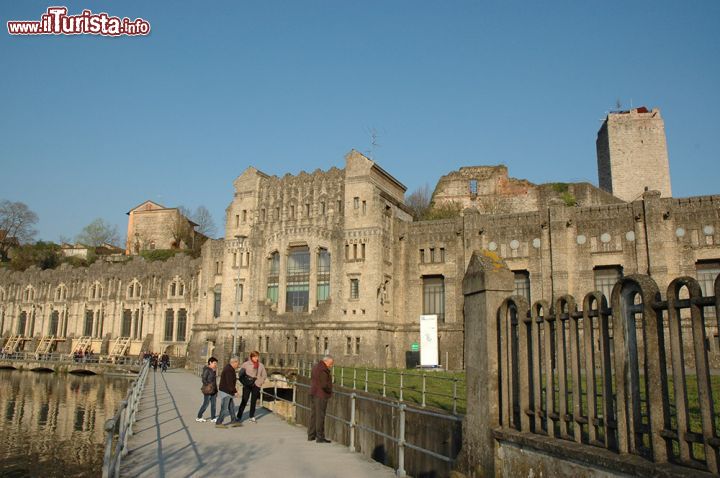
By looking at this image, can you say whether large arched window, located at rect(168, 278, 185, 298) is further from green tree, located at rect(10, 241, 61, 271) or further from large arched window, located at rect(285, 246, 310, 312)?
green tree, located at rect(10, 241, 61, 271)

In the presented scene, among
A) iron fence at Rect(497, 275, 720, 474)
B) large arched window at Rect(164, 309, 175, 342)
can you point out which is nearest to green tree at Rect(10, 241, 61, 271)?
large arched window at Rect(164, 309, 175, 342)

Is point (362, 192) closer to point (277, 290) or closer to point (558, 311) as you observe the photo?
point (277, 290)

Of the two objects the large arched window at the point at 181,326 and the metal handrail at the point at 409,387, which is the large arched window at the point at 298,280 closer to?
the metal handrail at the point at 409,387

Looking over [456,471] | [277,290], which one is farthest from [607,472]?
[277,290]

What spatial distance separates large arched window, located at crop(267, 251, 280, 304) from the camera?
151 feet

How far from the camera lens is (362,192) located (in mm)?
43000

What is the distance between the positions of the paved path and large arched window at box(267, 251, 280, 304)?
28.3 meters

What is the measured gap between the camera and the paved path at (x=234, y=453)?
1029 centimetres

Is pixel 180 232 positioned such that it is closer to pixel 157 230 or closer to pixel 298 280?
pixel 157 230

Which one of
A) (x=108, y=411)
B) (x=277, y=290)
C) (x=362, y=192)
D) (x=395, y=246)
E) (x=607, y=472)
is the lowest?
(x=108, y=411)

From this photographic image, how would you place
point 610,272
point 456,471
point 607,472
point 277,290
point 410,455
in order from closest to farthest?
point 607,472 → point 456,471 → point 410,455 → point 610,272 → point 277,290

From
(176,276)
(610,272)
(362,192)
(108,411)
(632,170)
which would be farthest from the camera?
→ (632,170)

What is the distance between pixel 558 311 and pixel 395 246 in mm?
35557

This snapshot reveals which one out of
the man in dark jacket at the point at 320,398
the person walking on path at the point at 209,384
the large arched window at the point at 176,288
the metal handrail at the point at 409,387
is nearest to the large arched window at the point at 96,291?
the large arched window at the point at 176,288
